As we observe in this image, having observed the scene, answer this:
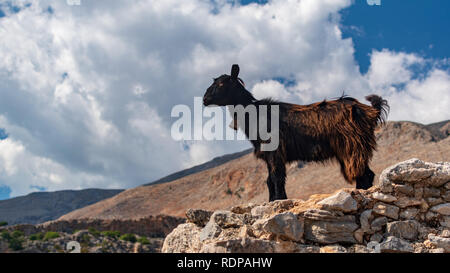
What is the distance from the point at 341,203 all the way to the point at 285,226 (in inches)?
29.5

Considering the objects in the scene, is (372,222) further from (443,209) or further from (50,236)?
(50,236)

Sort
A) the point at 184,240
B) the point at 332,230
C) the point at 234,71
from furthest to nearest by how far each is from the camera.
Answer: the point at 234,71
the point at 184,240
the point at 332,230

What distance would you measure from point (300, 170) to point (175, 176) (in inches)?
2395

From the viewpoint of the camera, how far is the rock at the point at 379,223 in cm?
484

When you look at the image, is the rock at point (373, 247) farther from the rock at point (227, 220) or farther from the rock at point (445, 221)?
the rock at point (227, 220)

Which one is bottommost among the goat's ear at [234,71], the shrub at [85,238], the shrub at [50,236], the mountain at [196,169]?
the shrub at [85,238]

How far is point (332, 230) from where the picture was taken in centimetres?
477

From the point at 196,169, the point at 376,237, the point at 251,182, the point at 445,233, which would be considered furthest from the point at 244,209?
the point at 196,169

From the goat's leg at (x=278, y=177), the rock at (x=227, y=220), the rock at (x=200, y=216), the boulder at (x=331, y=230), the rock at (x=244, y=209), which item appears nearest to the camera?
the boulder at (x=331, y=230)

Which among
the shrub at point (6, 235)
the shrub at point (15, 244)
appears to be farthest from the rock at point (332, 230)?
the shrub at point (6, 235)

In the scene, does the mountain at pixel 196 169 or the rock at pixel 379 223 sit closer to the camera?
the rock at pixel 379 223

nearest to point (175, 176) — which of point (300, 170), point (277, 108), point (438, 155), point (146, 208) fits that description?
point (146, 208)

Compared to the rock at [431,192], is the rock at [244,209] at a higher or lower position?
lower
